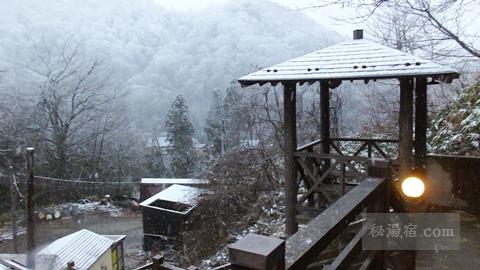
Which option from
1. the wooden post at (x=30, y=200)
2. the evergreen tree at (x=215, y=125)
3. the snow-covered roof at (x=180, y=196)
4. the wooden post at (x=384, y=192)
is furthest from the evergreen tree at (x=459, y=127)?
the evergreen tree at (x=215, y=125)

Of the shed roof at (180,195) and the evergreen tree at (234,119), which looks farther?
the evergreen tree at (234,119)

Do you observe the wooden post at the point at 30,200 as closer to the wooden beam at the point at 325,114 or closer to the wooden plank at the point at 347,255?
the wooden beam at the point at 325,114

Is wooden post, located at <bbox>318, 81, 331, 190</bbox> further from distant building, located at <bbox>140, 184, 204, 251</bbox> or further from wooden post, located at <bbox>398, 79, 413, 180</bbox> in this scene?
distant building, located at <bbox>140, 184, 204, 251</bbox>

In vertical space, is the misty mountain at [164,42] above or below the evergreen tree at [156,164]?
above

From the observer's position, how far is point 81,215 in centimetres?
1741

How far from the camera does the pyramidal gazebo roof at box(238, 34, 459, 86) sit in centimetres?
422

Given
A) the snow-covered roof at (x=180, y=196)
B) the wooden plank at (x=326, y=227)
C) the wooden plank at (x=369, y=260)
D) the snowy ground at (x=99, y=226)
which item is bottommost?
the snowy ground at (x=99, y=226)

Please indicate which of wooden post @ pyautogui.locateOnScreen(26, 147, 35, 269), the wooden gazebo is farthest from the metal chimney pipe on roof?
wooden post @ pyautogui.locateOnScreen(26, 147, 35, 269)

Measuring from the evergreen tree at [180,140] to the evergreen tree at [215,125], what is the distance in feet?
4.19

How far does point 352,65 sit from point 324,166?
6.63ft

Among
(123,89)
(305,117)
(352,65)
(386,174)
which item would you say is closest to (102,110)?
(123,89)

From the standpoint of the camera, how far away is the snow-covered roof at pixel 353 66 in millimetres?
4230

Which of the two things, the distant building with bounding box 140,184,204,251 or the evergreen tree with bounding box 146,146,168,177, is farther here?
the evergreen tree with bounding box 146,146,168,177

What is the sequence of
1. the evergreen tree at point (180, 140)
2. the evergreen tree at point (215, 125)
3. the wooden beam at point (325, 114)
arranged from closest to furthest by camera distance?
the wooden beam at point (325, 114) < the evergreen tree at point (215, 125) < the evergreen tree at point (180, 140)
